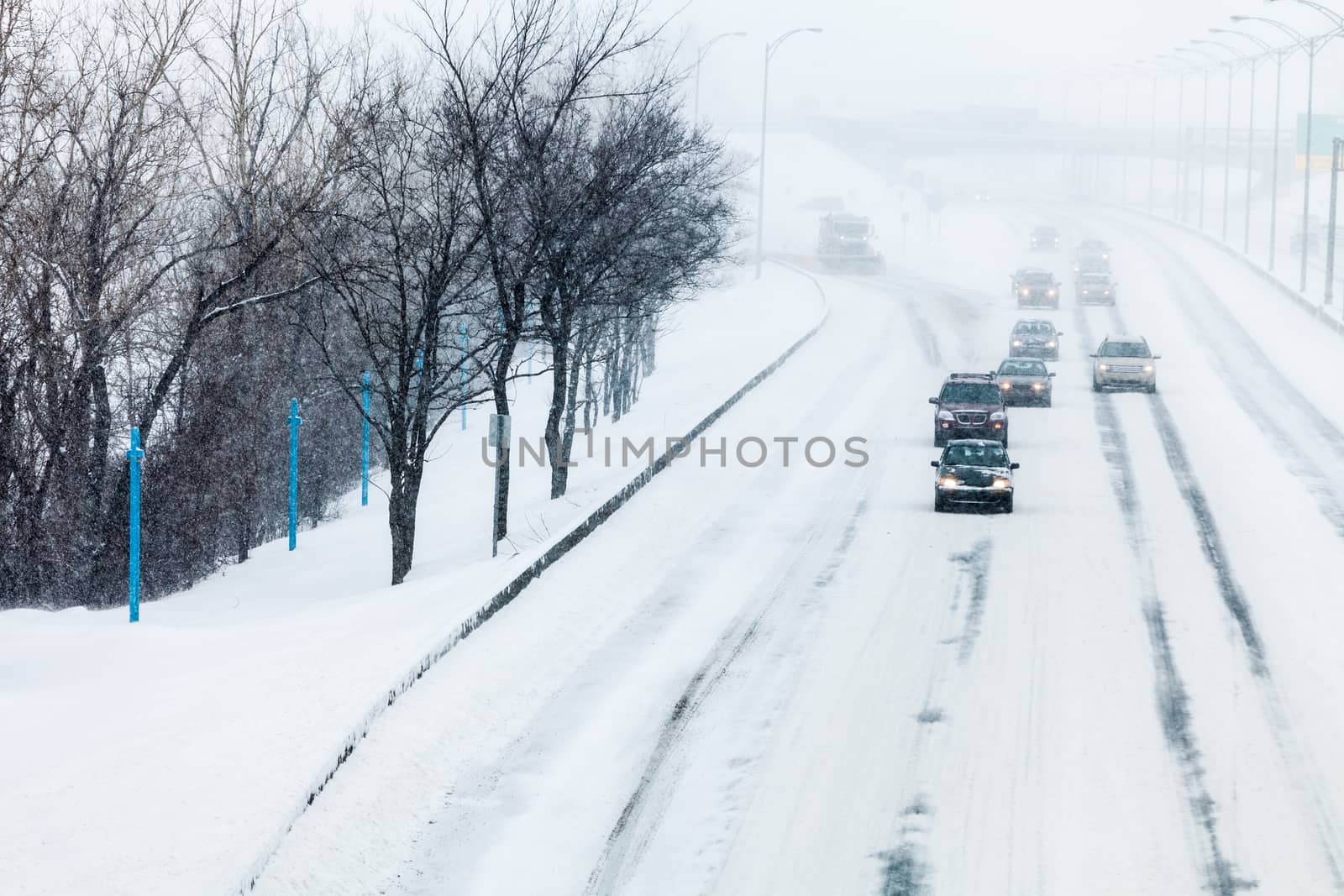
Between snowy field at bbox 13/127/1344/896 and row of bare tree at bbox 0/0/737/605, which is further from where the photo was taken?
row of bare tree at bbox 0/0/737/605

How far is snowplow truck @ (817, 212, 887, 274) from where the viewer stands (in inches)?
3287

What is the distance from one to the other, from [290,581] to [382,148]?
717cm

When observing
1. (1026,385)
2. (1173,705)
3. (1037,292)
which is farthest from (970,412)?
(1037,292)

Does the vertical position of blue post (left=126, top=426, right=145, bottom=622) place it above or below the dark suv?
below

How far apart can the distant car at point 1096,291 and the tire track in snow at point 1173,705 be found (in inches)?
1435

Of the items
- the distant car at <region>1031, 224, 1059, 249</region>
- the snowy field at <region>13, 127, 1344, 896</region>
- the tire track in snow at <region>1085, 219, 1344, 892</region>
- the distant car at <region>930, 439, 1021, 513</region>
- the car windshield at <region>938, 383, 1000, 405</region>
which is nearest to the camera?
the snowy field at <region>13, 127, 1344, 896</region>

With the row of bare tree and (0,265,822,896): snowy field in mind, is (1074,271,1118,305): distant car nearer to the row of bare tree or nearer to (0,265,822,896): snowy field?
the row of bare tree

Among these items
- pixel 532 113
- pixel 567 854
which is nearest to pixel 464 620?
pixel 567 854

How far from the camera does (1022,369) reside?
40.1 metres

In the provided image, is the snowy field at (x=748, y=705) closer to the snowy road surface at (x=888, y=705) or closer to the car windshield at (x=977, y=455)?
the snowy road surface at (x=888, y=705)

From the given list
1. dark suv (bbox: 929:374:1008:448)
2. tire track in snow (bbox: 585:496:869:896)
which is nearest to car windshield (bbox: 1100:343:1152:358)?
dark suv (bbox: 929:374:1008:448)

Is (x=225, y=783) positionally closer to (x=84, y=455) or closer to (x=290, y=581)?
(x=290, y=581)

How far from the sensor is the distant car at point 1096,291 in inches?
2544

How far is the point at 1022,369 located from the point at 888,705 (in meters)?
26.6
